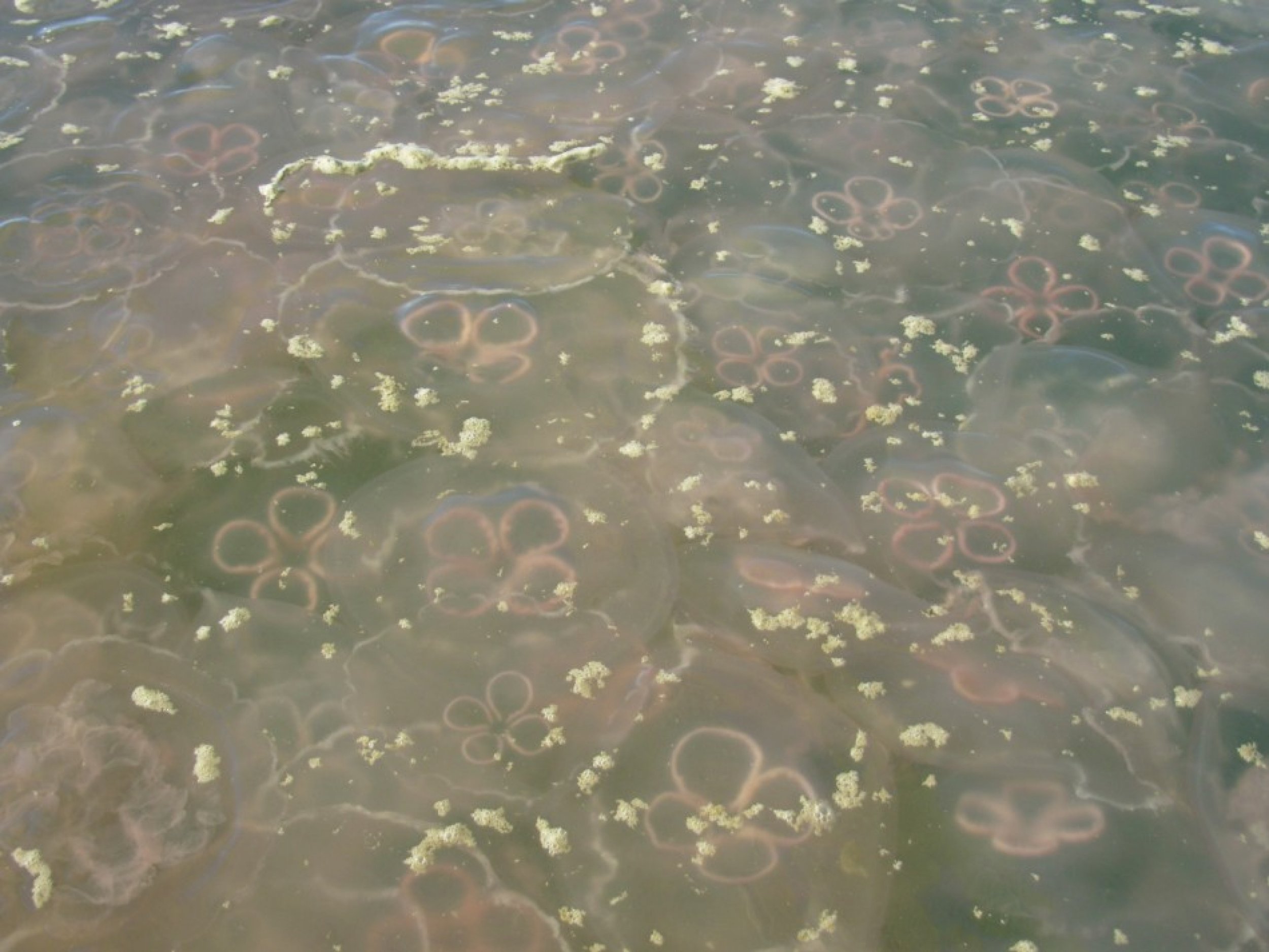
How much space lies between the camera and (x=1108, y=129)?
2.61 m

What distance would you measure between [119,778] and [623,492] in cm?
92

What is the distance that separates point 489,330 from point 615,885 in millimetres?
1122

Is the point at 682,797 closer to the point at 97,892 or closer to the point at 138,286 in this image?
the point at 97,892

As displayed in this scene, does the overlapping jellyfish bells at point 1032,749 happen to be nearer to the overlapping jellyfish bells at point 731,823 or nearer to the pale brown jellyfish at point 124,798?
the overlapping jellyfish bells at point 731,823

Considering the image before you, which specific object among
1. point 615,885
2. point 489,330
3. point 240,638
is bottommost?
point 615,885

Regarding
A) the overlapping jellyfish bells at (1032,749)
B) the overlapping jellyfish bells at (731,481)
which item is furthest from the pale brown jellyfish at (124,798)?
the overlapping jellyfish bells at (1032,749)

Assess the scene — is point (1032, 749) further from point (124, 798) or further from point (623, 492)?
point (124, 798)

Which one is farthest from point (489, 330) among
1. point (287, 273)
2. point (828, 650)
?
point (828, 650)

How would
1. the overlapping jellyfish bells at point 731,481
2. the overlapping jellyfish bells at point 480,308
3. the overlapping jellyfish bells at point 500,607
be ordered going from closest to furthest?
the overlapping jellyfish bells at point 500,607, the overlapping jellyfish bells at point 731,481, the overlapping jellyfish bells at point 480,308

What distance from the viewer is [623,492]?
183cm

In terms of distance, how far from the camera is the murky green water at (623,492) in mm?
1445

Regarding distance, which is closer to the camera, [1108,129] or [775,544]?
[775,544]

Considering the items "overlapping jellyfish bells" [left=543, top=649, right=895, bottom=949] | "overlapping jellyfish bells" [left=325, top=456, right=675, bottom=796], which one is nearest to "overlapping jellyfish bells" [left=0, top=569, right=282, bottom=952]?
"overlapping jellyfish bells" [left=325, top=456, right=675, bottom=796]

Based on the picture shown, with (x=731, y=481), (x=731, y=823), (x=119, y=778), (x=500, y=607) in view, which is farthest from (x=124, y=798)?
(x=731, y=481)
